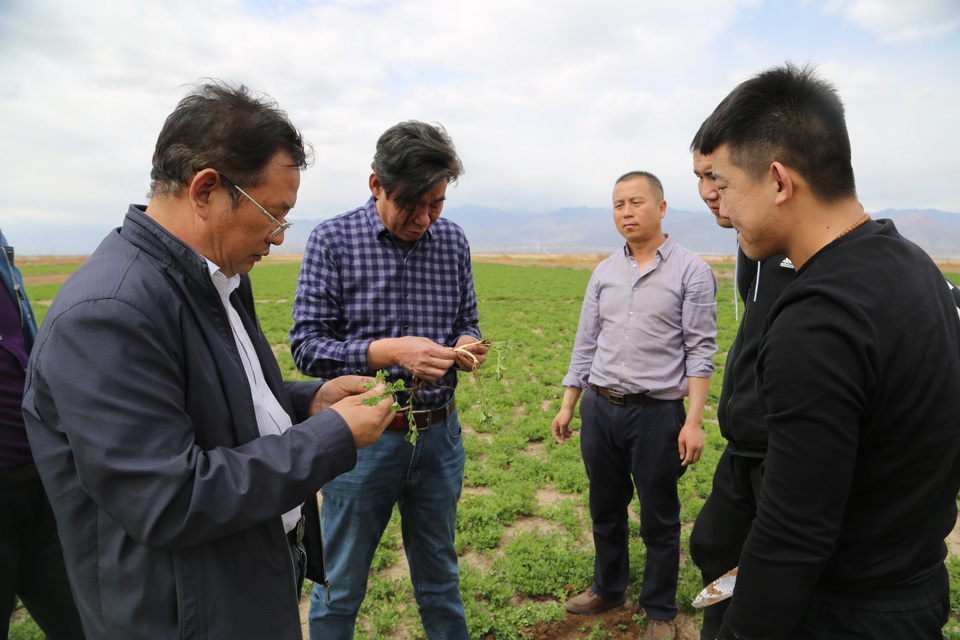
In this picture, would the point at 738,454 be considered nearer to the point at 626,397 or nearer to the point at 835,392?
the point at 835,392

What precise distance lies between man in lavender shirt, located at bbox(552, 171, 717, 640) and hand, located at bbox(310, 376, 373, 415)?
191 centimetres

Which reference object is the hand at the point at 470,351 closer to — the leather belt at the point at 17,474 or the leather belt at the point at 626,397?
the leather belt at the point at 626,397

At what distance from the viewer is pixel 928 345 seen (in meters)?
1.46

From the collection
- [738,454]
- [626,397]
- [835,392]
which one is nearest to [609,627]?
[626,397]

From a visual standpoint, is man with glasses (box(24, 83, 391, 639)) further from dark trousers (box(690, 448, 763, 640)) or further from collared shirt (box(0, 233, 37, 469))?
dark trousers (box(690, 448, 763, 640))

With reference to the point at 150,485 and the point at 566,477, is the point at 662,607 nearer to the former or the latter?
the point at 566,477

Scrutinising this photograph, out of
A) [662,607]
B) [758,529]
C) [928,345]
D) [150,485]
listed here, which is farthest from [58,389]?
[662,607]

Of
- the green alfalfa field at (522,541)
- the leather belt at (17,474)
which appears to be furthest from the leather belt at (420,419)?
the leather belt at (17,474)

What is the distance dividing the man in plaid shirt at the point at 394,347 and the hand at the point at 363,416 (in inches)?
27.0

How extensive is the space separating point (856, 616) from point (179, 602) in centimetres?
197

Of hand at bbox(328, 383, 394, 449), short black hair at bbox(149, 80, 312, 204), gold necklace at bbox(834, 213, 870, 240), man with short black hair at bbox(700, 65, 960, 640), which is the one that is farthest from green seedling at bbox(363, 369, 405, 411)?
gold necklace at bbox(834, 213, 870, 240)

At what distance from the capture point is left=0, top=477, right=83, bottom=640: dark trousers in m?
2.41

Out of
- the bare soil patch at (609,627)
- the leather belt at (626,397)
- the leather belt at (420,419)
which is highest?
the leather belt at (420,419)

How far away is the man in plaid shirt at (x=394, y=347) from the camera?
2.68 meters
